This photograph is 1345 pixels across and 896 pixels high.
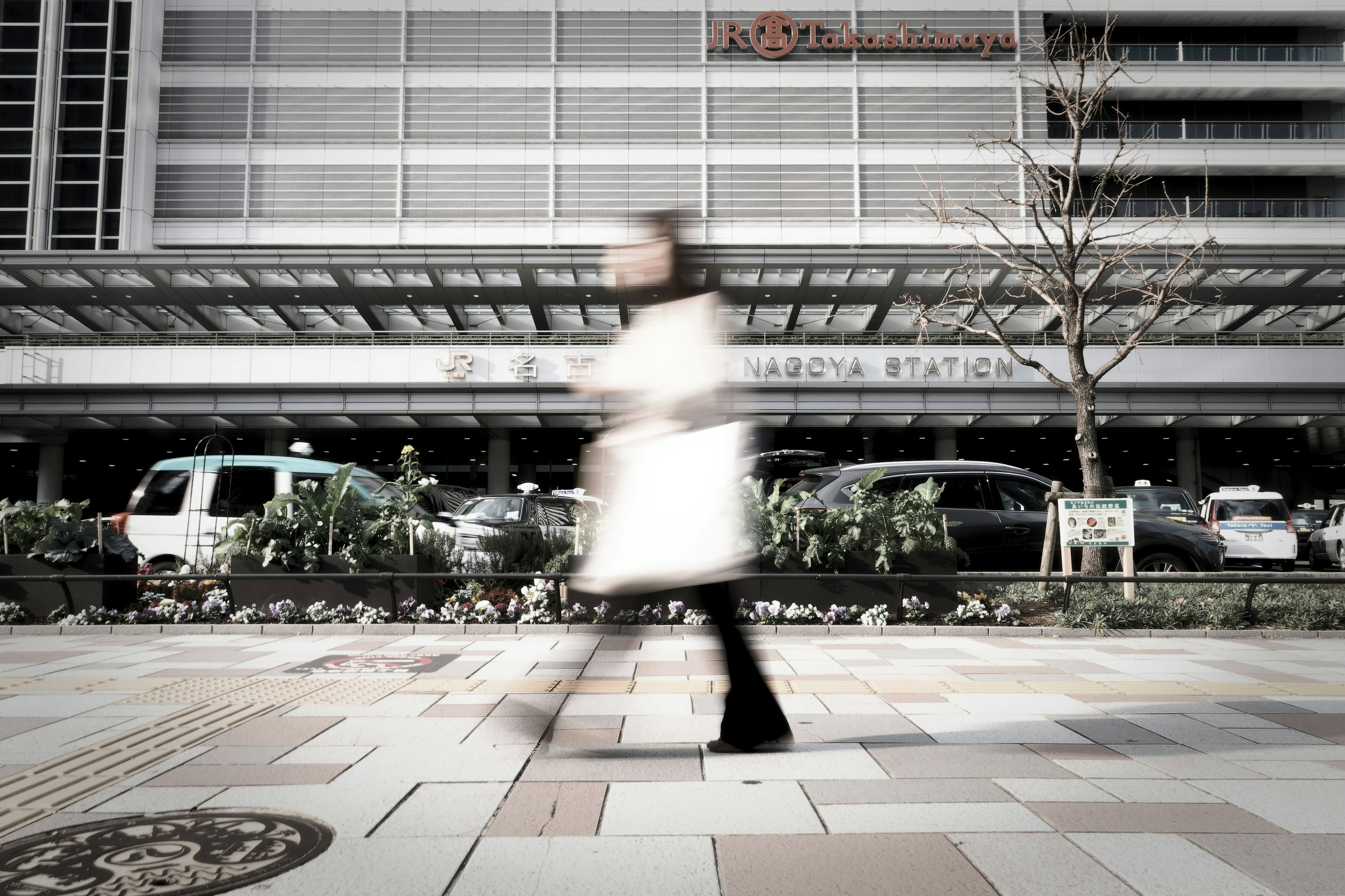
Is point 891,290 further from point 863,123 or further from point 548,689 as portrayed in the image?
point 548,689

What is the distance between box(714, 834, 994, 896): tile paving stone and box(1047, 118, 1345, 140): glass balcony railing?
43049 millimetres

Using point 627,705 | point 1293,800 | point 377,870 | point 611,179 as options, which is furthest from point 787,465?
point 611,179

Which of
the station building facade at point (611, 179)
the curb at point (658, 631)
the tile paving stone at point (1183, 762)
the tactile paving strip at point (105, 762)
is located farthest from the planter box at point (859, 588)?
the station building facade at point (611, 179)

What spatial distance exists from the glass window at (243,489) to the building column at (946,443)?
25.2 metres

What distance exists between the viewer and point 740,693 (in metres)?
3.79

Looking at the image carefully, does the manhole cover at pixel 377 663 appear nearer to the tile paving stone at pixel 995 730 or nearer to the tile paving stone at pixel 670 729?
the tile paving stone at pixel 670 729

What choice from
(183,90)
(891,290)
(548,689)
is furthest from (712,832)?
(183,90)

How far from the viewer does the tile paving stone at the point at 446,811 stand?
9.52 feet

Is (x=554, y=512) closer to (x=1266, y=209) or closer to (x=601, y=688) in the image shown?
(x=601, y=688)

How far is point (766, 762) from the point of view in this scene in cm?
375

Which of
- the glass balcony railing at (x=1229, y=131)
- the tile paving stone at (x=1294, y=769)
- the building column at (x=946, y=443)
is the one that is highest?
the glass balcony railing at (x=1229, y=131)

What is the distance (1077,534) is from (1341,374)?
27633 millimetres

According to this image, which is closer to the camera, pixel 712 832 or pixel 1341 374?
pixel 712 832

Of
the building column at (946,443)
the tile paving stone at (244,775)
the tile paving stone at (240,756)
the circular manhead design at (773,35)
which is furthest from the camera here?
the circular manhead design at (773,35)
